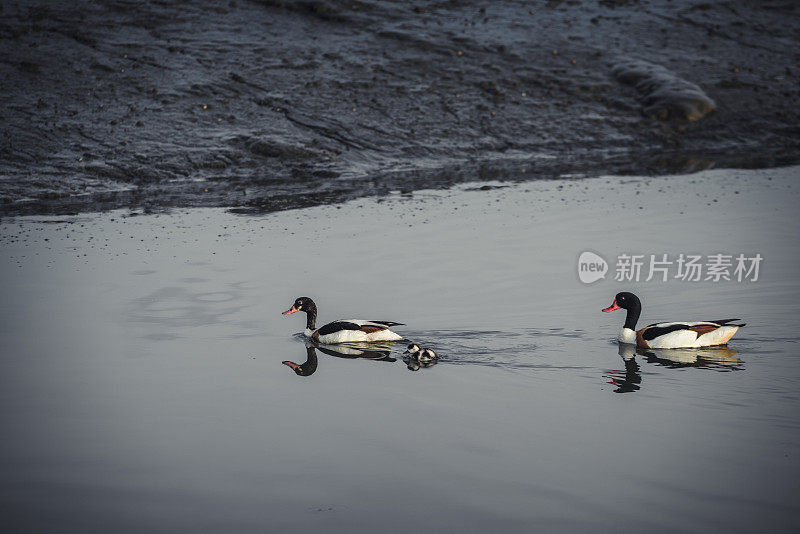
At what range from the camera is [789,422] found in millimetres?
10344

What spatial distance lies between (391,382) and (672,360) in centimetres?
377

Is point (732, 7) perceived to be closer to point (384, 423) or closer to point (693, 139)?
point (693, 139)

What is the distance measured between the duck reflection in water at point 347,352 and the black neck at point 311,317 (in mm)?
331

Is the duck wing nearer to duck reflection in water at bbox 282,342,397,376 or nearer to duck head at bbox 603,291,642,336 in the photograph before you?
duck reflection in water at bbox 282,342,397,376

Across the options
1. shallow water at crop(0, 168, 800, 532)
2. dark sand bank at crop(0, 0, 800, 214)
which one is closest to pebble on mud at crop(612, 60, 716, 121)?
dark sand bank at crop(0, 0, 800, 214)

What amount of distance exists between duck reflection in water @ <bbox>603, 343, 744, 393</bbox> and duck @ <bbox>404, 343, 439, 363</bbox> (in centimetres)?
215

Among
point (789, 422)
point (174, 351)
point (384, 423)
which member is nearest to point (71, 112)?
point (174, 351)

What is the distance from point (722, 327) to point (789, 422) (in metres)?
3.00

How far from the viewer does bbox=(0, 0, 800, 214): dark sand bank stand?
2452cm

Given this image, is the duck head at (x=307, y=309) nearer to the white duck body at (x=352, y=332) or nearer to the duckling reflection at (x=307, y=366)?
the white duck body at (x=352, y=332)

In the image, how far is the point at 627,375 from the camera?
12.4 m

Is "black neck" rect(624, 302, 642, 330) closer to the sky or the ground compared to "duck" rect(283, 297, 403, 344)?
closer to the sky

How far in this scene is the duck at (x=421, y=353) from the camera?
12.8 metres

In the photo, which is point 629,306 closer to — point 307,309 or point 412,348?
point 412,348
